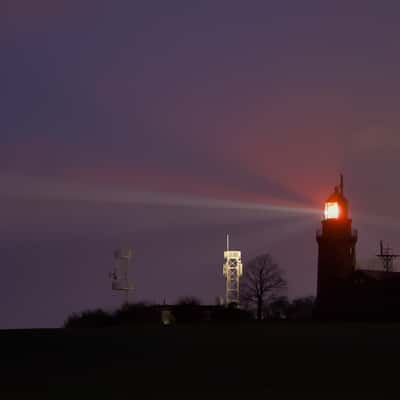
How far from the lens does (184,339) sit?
38.4 metres

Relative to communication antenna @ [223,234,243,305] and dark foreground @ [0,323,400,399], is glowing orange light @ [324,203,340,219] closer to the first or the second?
communication antenna @ [223,234,243,305]

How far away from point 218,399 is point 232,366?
20.7 ft

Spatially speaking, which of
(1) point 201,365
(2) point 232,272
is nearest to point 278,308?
(2) point 232,272

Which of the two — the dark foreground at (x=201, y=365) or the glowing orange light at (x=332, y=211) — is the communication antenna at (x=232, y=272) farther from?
the dark foreground at (x=201, y=365)

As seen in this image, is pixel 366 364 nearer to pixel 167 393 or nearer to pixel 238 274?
pixel 167 393

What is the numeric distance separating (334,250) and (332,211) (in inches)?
143

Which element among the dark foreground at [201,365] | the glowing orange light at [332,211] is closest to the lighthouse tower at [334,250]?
the glowing orange light at [332,211]

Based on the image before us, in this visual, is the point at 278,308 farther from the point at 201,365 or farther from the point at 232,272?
the point at 201,365

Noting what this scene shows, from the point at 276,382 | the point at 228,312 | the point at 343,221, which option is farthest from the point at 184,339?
the point at 343,221

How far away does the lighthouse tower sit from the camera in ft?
252

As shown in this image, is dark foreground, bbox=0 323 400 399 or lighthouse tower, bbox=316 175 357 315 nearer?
dark foreground, bbox=0 323 400 399

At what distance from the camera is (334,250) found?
260 ft

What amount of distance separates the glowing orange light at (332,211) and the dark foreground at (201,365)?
39.6 metres

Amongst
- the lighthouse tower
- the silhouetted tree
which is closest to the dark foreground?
the lighthouse tower
